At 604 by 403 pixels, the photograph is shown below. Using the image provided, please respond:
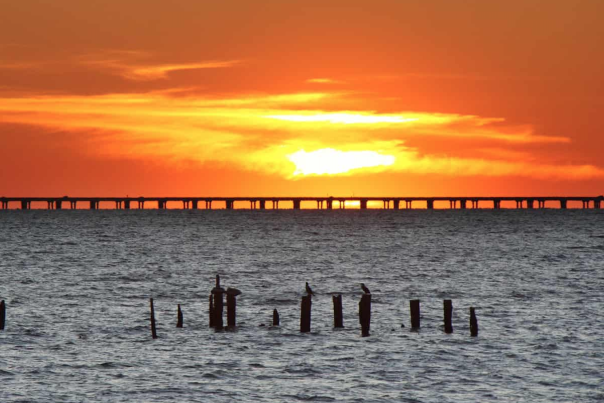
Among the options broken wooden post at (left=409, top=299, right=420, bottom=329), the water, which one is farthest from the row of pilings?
the water

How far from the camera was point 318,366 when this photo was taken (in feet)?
103

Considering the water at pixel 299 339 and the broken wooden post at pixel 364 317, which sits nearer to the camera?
the water at pixel 299 339

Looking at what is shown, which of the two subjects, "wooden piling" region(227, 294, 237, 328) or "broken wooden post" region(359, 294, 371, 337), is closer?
"broken wooden post" region(359, 294, 371, 337)

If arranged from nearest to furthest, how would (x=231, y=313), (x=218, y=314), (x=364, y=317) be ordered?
(x=364, y=317) < (x=218, y=314) < (x=231, y=313)

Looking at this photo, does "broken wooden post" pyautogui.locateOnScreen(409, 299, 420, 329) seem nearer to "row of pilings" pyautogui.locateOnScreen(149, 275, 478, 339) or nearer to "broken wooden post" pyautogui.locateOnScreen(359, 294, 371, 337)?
A: "row of pilings" pyautogui.locateOnScreen(149, 275, 478, 339)

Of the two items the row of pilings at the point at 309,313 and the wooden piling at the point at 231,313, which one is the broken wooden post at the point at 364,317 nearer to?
the row of pilings at the point at 309,313

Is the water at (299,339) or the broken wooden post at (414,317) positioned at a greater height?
the broken wooden post at (414,317)

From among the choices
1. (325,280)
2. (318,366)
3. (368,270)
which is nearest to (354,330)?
(318,366)

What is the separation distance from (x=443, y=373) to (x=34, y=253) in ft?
243

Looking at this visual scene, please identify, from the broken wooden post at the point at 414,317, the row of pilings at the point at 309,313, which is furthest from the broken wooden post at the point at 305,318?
the broken wooden post at the point at 414,317

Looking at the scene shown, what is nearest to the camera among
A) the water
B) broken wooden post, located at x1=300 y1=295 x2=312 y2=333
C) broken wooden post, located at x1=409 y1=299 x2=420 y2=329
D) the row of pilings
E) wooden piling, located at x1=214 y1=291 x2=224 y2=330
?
the water

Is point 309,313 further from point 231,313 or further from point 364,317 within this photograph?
point 231,313

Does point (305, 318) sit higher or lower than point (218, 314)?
lower

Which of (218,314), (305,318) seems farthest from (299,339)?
(218,314)
